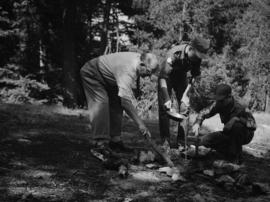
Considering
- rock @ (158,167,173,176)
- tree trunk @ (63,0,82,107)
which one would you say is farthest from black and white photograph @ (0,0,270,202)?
tree trunk @ (63,0,82,107)

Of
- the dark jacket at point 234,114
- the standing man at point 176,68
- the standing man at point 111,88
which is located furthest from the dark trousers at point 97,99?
the dark jacket at point 234,114

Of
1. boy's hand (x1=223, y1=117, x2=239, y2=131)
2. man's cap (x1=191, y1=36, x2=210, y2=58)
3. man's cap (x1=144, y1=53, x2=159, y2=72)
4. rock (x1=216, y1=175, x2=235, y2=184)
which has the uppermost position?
man's cap (x1=191, y1=36, x2=210, y2=58)

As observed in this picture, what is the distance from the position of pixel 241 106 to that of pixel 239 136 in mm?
488

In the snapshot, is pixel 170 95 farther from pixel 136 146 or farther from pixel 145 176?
pixel 145 176

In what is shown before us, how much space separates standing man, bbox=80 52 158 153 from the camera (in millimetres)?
4266

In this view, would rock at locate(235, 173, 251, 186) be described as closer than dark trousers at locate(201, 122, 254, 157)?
Yes

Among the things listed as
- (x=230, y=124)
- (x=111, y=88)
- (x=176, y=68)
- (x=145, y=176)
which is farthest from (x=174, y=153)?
(x=111, y=88)

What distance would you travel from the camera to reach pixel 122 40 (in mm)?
22500

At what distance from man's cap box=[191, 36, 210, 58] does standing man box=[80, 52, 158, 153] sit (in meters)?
1.03

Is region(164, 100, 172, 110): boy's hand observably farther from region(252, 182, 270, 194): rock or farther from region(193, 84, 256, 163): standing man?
region(252, 182, 270, 194): rock

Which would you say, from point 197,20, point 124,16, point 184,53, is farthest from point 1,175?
point 124,16

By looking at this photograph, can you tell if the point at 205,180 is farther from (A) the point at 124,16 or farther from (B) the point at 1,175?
(A) the point at 124,16

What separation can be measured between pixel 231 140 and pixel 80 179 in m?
2.47

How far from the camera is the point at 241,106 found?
5.31m
